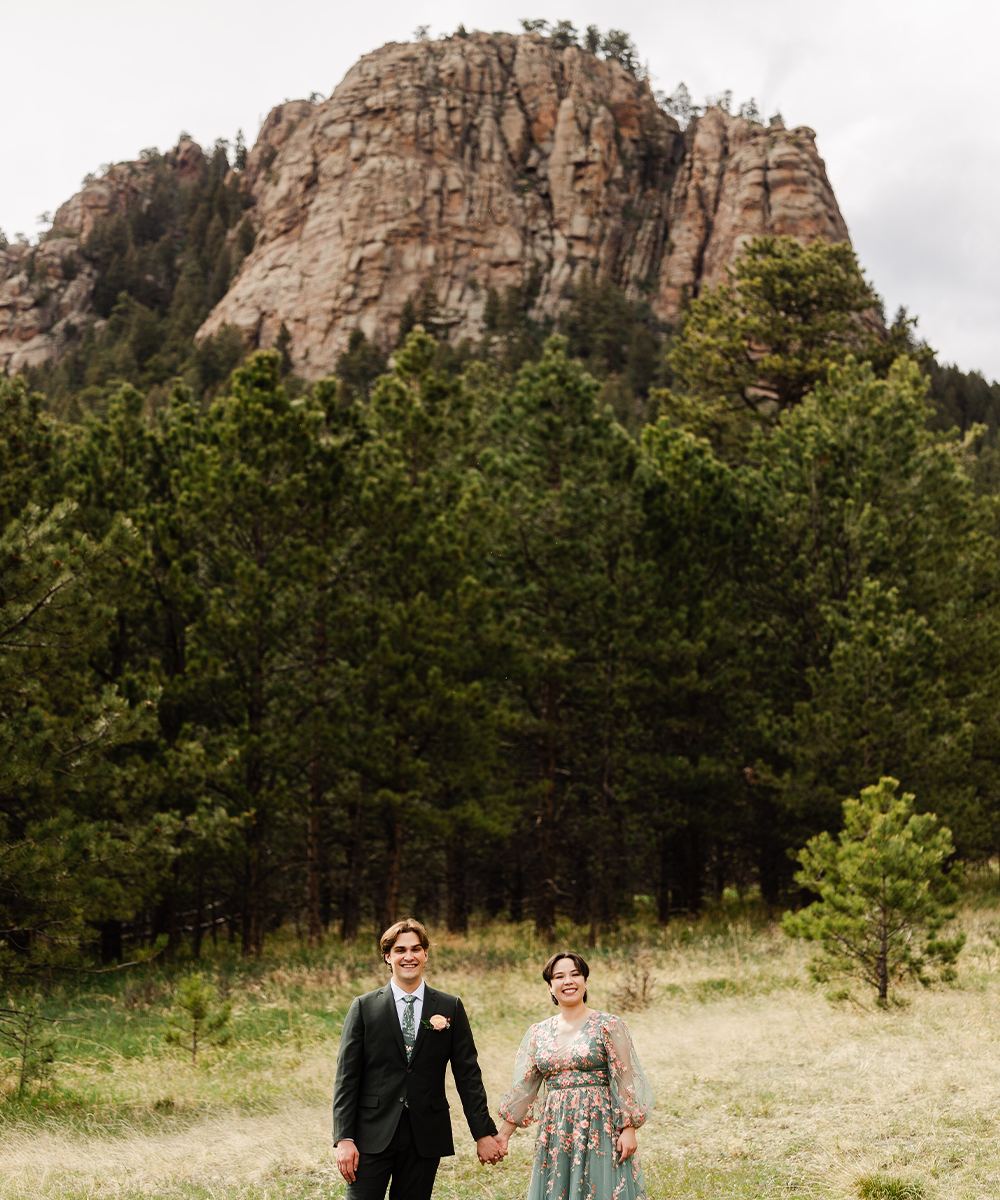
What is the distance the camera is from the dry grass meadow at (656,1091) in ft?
19.2

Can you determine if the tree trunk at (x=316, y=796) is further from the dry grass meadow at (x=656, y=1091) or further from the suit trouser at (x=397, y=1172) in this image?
the suit trouser at (x=397, y=1172)

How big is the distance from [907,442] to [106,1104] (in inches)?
667

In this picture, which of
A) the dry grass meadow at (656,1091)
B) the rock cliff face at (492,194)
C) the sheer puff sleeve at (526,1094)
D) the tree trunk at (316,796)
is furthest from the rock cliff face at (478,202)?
the sheer puff sleeve at (526,1094)

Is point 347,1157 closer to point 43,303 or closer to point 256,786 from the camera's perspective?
point 256,786

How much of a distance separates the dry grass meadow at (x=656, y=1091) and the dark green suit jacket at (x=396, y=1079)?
2.52 meters

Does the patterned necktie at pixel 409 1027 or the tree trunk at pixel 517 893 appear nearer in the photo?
the patterned necktie at pixel 409 1027

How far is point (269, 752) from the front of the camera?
49.8 feet

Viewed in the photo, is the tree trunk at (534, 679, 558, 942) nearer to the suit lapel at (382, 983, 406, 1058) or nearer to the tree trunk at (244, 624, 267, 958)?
the tree trunk at (244, 624, 267, 958)

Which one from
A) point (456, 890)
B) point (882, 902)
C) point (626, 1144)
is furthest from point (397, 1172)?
point (456, 890)

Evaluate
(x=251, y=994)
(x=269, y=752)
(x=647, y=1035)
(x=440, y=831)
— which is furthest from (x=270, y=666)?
(x=647, y=1035)

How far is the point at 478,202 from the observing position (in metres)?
90.6

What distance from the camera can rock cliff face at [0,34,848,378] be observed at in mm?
84688

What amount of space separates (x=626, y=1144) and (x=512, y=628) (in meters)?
13.2

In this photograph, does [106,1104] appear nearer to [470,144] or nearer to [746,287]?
[746,287]
